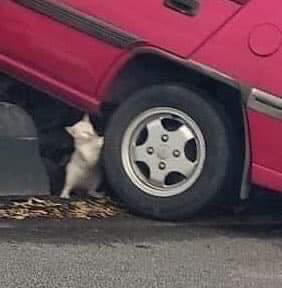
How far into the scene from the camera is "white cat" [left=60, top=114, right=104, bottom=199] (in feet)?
25.7

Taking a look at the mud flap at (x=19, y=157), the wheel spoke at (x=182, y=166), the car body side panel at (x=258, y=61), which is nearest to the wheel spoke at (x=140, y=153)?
the wheel spoke at (x=182, y=166)

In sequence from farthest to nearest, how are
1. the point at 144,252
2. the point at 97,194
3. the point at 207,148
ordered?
the point at 97,194, the point at 207,148, the point at 144,252

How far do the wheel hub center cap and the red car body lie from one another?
47 centimetres

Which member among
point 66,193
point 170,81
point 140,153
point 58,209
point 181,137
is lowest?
point 58,209

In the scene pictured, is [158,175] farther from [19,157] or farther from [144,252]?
[19,157]

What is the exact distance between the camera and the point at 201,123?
7.34 m

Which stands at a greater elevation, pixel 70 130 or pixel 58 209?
pixel 70 130

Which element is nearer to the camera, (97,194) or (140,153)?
(140,153)

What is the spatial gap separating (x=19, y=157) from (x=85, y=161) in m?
0.46

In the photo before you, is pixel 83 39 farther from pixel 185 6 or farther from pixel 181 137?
pixel 181 137

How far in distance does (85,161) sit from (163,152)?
671 mm

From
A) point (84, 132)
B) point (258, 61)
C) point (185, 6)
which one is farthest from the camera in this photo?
point (84, 132)

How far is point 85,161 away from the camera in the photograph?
7.88m

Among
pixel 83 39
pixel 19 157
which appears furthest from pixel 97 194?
pixel 83 39
